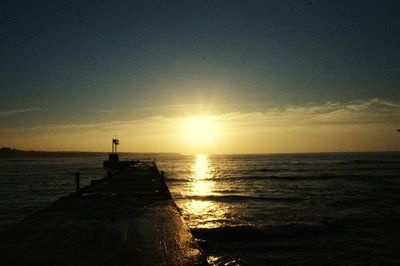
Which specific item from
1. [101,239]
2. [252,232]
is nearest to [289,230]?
[252,232]

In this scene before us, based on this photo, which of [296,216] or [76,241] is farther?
[296,216]

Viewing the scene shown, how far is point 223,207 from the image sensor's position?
1969cm

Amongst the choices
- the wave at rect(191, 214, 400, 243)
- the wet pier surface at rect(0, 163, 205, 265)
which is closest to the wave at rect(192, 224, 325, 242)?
the wave at rect(191, 214, 400, 243)

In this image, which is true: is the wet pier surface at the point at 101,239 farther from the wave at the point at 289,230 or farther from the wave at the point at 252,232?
the wave at the point at 289,230

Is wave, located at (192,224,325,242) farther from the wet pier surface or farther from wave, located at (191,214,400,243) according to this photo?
the wet pier surface

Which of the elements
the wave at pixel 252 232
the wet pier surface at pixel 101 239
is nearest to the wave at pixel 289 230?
the wave at pixel 252 232

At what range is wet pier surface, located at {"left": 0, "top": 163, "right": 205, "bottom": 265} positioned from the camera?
19.5 ft

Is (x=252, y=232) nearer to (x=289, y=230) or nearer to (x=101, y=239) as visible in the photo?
(x=289, y=230)

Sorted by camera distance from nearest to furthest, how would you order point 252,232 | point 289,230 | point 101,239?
point 101,239 < point 252,232 < point 289,230

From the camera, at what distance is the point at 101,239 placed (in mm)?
7418

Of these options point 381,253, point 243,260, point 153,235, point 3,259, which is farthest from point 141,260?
point 381,253

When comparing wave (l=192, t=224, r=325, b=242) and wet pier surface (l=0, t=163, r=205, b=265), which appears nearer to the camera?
wet pier surface (l=0, t=163, r=205, b=265)

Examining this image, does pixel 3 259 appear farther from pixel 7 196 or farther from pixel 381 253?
pixel 7 196

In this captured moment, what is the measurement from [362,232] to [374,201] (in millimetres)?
10030
